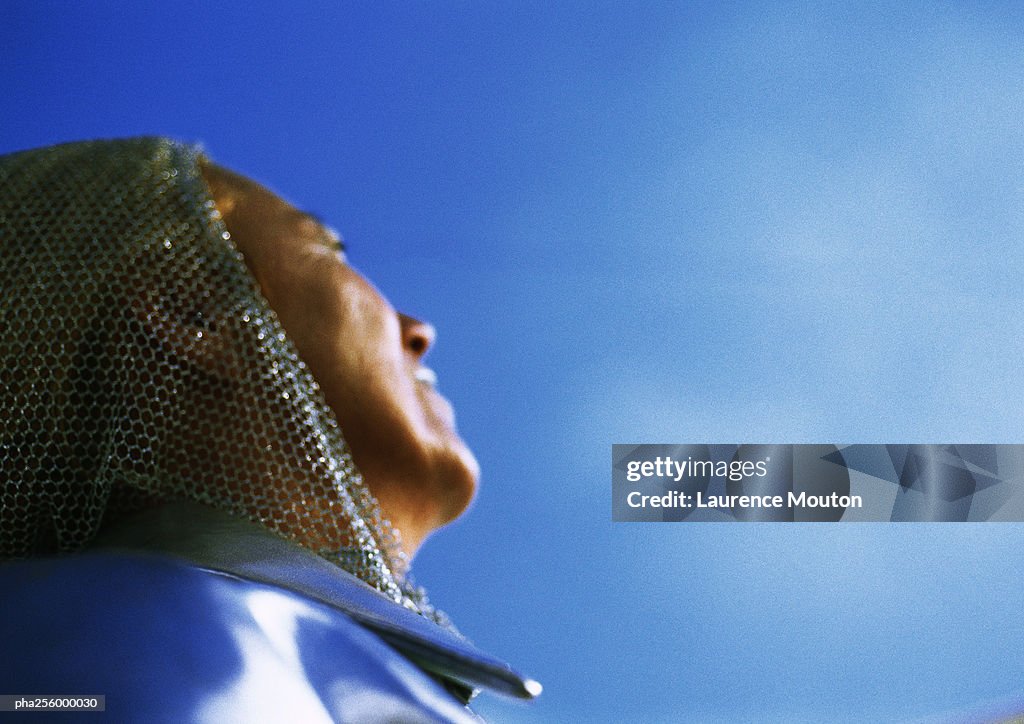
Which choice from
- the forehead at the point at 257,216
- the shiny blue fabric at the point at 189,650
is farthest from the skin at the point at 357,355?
the shiny blue fabric at the point at 189,650

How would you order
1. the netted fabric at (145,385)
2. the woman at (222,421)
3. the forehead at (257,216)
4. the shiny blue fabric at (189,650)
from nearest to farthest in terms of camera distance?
1. the shiny blue fabric at (189,650)
2. the woman at (222,421)
3. the netted fabric at (145,385)
4. the forehead at (257,216)

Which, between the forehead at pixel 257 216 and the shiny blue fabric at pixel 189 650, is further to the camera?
the forehead at pixel 257 216

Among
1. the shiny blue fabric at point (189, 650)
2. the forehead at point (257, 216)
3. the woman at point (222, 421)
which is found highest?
the forehead at point (257, 216)

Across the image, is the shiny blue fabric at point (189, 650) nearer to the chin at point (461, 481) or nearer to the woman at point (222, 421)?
the woman at point (222, 421)

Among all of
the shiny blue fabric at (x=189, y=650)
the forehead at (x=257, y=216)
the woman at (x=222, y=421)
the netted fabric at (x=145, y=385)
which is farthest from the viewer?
the forehead at (x=257, y=216)

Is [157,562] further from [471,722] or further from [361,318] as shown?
[361,318]

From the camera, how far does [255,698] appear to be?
504 millimetres

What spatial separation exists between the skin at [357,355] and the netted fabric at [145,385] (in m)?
0.02

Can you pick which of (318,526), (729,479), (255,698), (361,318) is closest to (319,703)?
(255,698)

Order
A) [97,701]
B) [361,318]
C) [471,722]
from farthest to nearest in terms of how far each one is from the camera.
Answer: [361,318], [471,722], [97,701]

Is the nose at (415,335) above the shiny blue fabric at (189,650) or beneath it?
above

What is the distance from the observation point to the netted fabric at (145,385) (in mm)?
823

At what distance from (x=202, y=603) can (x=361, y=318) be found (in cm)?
42

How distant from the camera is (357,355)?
3.04 feet
